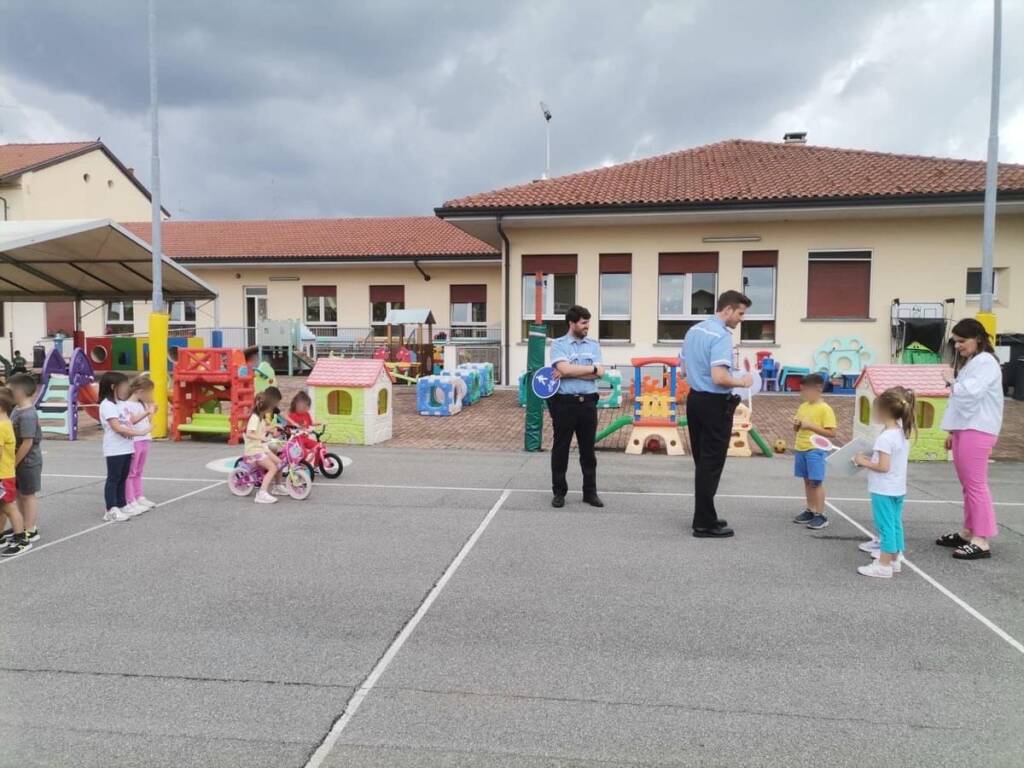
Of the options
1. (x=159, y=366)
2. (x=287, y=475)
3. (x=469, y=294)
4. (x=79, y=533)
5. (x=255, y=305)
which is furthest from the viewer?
(x=255, y=305)

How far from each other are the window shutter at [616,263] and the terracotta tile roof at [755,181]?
62.3 inches

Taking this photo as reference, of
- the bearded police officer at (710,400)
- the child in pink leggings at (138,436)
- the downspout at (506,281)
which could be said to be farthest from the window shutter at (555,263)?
the child in pink leggings at (138,436)

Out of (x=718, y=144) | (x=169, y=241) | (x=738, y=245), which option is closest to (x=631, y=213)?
(x=738, y=245)

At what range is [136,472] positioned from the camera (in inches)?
278

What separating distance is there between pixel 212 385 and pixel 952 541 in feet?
34.6

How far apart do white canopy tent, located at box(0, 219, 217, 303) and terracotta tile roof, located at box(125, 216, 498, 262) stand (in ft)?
25.9

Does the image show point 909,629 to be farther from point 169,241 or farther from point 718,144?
point 169,241

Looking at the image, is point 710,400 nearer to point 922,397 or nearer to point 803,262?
point 922,397

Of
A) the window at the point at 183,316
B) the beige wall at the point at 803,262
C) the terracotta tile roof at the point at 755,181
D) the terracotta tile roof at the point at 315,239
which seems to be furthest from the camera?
the window at the point at 183,316

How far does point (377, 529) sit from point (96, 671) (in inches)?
116

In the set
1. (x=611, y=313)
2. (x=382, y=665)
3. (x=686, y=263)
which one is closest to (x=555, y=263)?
(x=611, y=313)

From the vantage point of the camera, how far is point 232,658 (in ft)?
12.5

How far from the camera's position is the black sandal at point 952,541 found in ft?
19.4

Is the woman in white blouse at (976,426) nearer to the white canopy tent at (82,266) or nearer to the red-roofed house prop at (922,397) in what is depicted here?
the red-roofed house prop at (922,397)
